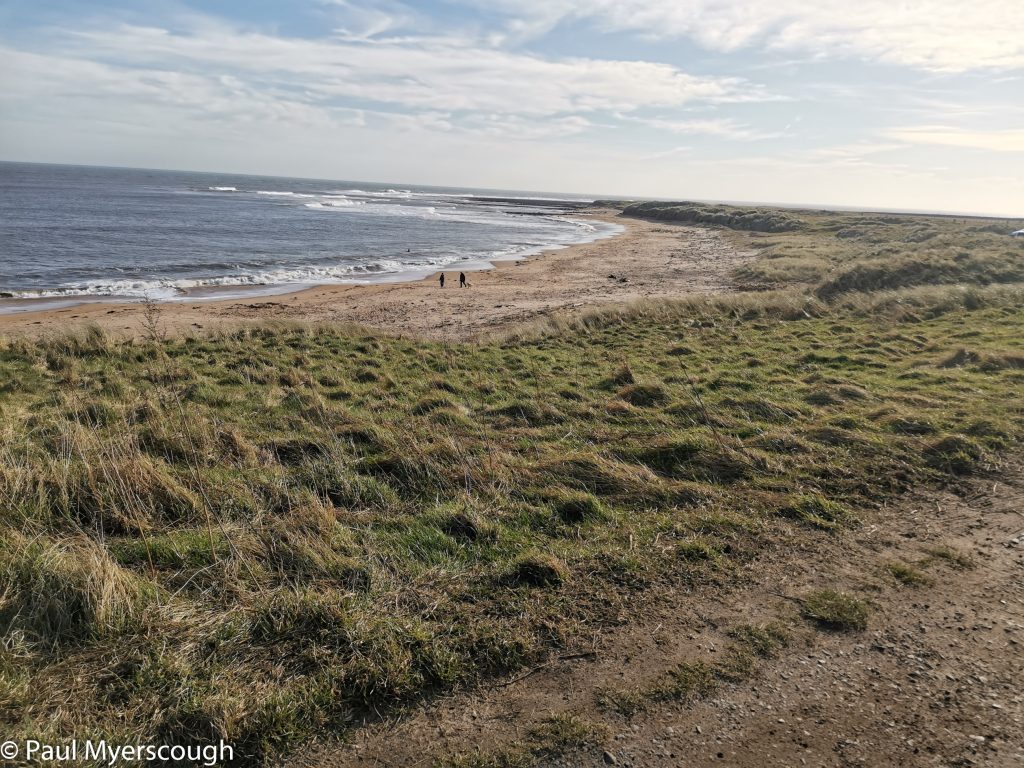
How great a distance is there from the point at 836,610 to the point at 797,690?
96cm

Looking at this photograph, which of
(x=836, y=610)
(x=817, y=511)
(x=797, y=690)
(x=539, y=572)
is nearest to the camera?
(x=797, y=690)

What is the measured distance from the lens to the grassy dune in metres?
3.43

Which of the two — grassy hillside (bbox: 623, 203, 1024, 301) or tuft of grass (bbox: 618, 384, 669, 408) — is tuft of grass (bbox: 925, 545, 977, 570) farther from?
grassy hillside (bbox: 623, 203, 1024, 301)

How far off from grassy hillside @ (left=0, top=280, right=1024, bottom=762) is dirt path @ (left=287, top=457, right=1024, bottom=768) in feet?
0.95

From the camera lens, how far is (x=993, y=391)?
356 inches

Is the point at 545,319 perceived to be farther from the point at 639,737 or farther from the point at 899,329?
the point at 639,737

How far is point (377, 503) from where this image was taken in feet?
18.8

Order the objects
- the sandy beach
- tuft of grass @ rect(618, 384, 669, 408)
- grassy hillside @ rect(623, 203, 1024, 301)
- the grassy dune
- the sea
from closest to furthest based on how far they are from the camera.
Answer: the grassy dune < tuft of grass @ rect(618, 384, 669, 408) < the sandy beach < grassy hillside @ rect(623, 203, 1024, 301) < the sea

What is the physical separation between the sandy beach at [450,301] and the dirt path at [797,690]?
587 inches

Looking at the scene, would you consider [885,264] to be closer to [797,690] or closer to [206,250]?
[797,690]

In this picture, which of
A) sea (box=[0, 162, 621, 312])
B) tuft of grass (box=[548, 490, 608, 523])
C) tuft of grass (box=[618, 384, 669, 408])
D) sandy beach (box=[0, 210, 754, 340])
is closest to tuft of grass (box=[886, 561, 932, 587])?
tuft of grass (box=[548, 490, 608, 523])

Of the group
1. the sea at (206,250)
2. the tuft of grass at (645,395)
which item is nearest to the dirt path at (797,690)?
the tuft of grass at (645,395)

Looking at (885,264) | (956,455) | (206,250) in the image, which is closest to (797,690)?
(956,455)

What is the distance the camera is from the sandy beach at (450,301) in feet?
65.3
